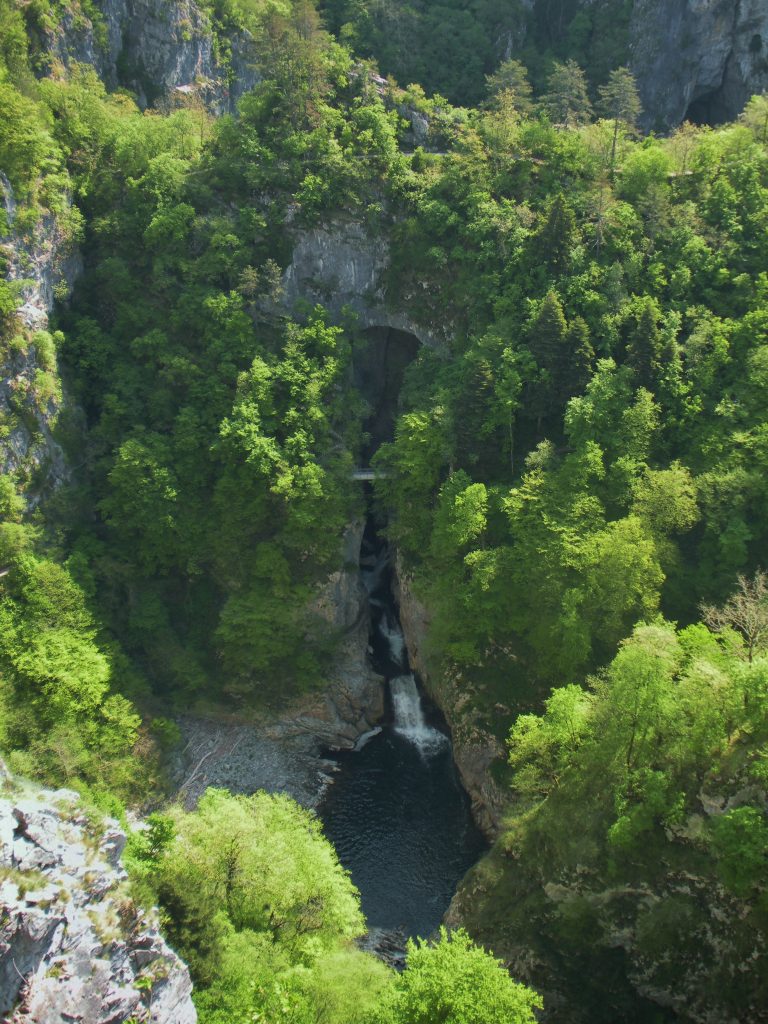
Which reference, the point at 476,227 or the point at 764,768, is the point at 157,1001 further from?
the point at 476,227

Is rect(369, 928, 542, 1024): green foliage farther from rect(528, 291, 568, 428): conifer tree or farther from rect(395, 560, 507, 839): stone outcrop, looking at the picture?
rect(528, 291, 568, 428): conifer tree

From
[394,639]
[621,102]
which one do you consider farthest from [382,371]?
[621,102]

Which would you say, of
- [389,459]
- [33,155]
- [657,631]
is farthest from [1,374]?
[657,631]

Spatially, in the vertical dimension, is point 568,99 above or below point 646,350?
above

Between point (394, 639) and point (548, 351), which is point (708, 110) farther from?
point (394, 639)

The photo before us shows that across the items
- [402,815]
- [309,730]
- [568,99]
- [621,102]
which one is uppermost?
[568,99]

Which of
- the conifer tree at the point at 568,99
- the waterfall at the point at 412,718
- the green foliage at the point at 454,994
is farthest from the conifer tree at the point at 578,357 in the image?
the green foliage at the point at 454,994
